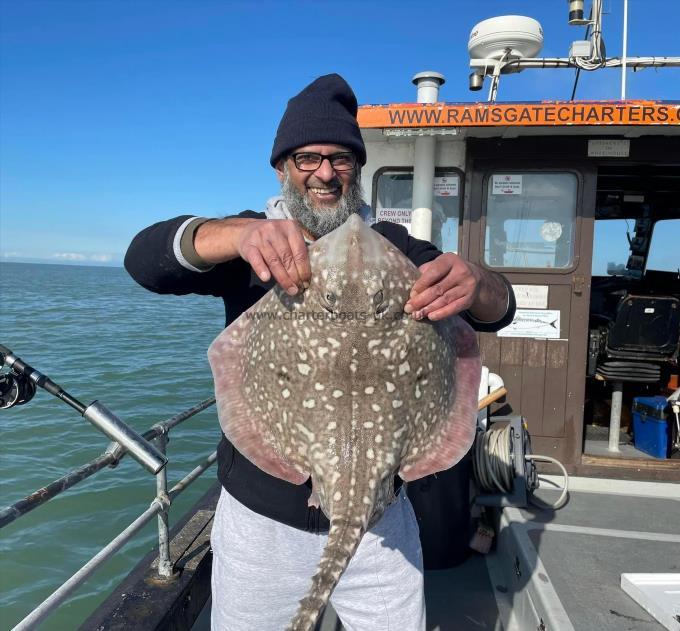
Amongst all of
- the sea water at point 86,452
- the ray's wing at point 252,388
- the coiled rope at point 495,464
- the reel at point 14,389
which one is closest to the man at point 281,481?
the ray's wing at point 252,388

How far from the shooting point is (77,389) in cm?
1460

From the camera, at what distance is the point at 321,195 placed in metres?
2.42

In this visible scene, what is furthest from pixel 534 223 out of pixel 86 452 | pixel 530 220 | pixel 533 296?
pixel 86 452

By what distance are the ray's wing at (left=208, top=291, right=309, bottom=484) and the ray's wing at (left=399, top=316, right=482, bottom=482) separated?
1.33 feet

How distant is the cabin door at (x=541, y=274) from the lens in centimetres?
547

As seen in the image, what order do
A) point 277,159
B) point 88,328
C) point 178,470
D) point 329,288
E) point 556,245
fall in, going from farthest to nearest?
point 88,328 < point 178,470 < point 556,245 < point 277,159 < point 329,288

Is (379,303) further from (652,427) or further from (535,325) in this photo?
(652,427)

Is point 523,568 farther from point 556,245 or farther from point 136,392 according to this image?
point 136,392

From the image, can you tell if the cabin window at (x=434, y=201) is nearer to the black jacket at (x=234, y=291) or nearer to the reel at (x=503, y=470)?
the reel at (x=503, y=470)

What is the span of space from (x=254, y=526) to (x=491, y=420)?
340cm

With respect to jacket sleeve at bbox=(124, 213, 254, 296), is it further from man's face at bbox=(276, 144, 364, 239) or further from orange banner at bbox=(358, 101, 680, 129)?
orange banner at bbox=(358, 101, 680, 129)

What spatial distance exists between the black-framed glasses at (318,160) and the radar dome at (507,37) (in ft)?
13.6

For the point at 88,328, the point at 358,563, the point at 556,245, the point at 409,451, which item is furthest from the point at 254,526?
the point at 88,328

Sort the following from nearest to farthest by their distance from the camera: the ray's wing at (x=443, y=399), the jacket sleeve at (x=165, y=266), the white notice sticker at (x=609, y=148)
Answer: the ray's wing at (x=443, y=399)
the jacket sleeve at (x=165, y=266)
the white notice sticker at (x=609, y=148)
